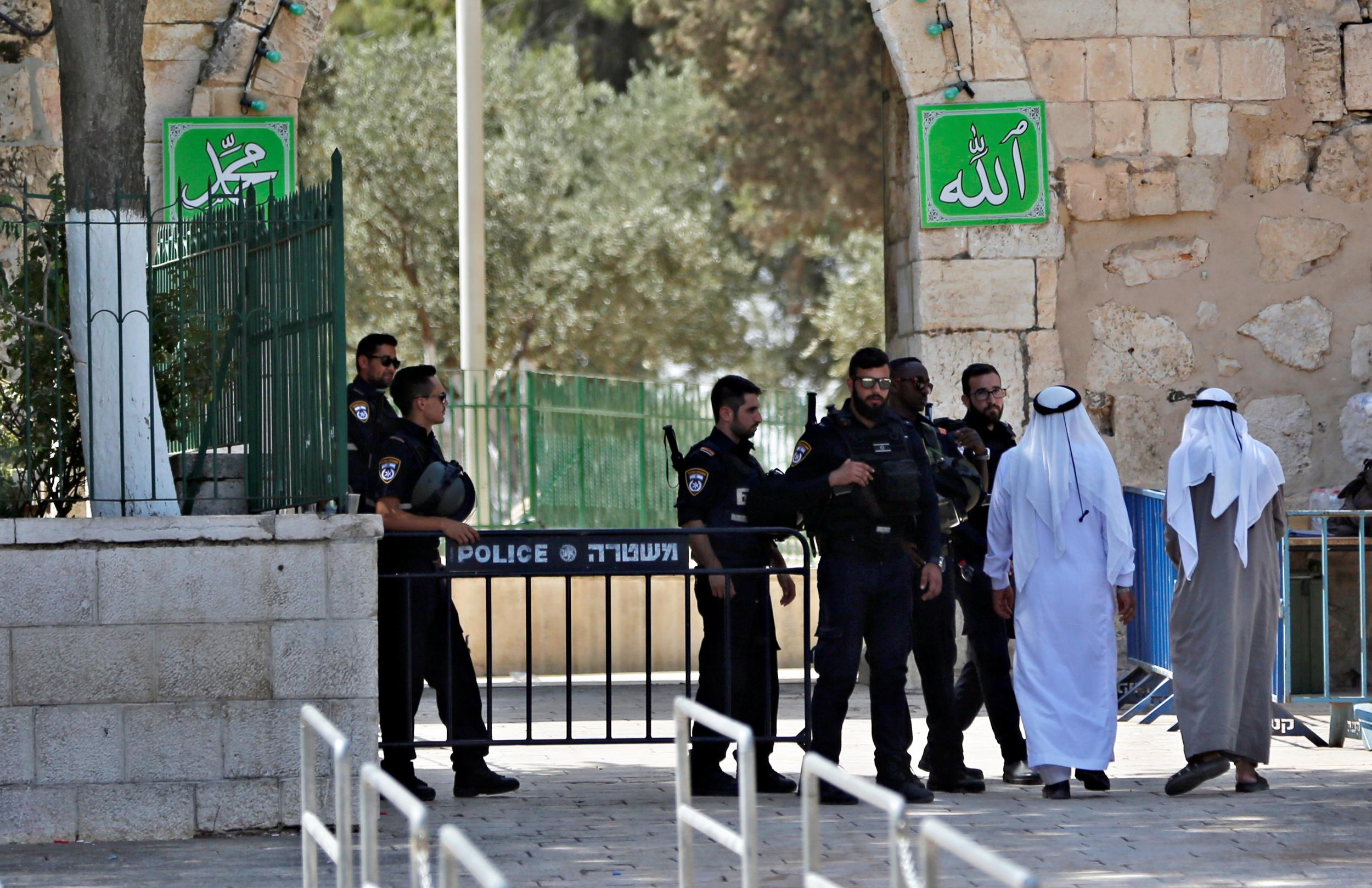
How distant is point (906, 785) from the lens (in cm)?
666

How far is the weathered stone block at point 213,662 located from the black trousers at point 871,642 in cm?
201

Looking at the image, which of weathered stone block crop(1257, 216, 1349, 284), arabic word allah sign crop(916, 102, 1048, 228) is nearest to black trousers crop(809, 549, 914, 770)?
arabic word allah sign crop(916, 102, 1048, 228)

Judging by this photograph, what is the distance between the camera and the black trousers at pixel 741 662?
693cm

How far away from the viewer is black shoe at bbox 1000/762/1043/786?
7.25 m

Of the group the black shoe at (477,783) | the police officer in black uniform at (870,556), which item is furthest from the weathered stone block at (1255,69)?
the black shoe at (477,783)

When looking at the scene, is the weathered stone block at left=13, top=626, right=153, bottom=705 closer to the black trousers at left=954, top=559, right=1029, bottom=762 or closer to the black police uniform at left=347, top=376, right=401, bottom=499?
the black police uniform at left=347, top=376, right=401, bottom=499

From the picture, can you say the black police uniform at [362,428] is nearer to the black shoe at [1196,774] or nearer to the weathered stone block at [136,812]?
the weathered stone block at [136,812]

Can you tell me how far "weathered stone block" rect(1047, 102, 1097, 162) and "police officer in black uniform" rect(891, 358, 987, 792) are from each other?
10.2ft

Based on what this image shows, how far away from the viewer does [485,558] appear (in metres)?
6.55

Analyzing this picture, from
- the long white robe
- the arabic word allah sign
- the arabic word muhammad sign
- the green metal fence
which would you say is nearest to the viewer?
the long white robe

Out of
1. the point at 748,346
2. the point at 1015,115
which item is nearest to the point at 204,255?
the point at 1015,115

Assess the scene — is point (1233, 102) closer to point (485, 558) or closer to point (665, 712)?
point (665, 712)

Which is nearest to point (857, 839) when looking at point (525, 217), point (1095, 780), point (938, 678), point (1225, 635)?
point (938, 678)

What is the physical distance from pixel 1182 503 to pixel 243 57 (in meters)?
5.63
